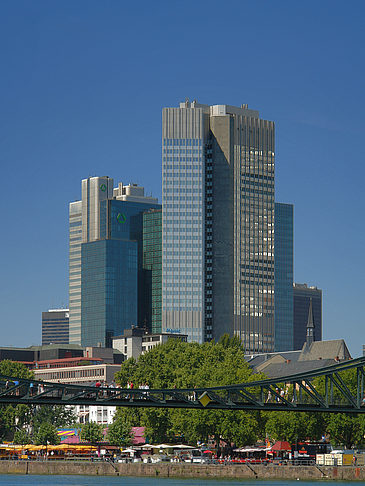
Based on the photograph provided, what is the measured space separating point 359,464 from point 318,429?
1263 cm

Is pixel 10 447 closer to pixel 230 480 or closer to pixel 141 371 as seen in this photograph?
pixel 141 371

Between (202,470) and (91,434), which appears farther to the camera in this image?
(91,434)

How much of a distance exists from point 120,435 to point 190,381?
1466 cm

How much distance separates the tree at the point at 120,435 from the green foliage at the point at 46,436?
13.8 metres

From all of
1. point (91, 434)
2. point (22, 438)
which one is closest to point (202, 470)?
point (91, 434)

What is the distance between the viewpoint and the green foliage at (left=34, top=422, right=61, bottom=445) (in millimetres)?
184875

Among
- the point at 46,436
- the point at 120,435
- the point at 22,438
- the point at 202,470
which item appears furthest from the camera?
the point at 22,438

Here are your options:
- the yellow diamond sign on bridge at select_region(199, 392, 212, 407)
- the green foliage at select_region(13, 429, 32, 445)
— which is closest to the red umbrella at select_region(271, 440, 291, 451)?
the yellow diamond sign on bridge at select_region(199, 392, 212, 407)

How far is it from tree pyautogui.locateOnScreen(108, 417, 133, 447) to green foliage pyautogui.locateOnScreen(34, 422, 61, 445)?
13789 mm

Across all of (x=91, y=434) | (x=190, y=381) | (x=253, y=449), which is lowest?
(x=91, y=434)

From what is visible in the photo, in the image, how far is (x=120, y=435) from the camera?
571ft

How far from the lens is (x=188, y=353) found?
184 metres

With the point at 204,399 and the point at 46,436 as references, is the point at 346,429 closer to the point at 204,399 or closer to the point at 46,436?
the point at 204,399

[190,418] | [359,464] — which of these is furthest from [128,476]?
[359,464]
